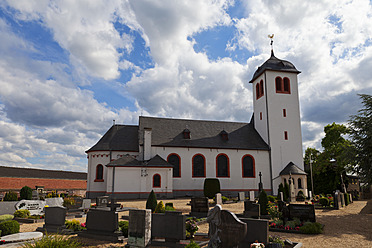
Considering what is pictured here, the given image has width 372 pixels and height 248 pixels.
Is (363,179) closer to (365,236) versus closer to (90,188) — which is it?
(365,236)

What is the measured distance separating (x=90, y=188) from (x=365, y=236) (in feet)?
80.5

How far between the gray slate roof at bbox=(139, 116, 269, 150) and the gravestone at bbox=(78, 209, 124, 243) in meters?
18.9

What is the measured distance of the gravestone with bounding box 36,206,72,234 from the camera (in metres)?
11.2

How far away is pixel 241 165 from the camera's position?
3134 cm

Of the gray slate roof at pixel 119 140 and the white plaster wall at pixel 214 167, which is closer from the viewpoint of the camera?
the gray slate roof at pixel 119 140

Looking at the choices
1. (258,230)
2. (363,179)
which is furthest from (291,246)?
(363,179)

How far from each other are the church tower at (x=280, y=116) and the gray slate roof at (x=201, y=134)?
1723 millimetres

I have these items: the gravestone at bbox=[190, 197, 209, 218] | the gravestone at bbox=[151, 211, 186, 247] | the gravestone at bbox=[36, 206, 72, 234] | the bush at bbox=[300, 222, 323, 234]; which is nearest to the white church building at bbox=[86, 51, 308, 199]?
the gravestone at bbox=[190, 197, 209, 218]

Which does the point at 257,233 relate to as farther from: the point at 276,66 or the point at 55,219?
the point at 276,66

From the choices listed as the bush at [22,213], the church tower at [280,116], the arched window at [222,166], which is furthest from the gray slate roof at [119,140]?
the church tower at [280,116]

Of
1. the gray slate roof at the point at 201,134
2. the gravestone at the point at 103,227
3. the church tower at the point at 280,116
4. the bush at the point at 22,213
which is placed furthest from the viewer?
the church tower at the point at 280,116

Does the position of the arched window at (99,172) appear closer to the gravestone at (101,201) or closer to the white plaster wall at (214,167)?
the white plaster wall at (214,167)

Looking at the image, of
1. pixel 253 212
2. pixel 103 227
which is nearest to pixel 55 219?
pixel 103 227

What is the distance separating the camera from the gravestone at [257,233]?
8297 millimetres
